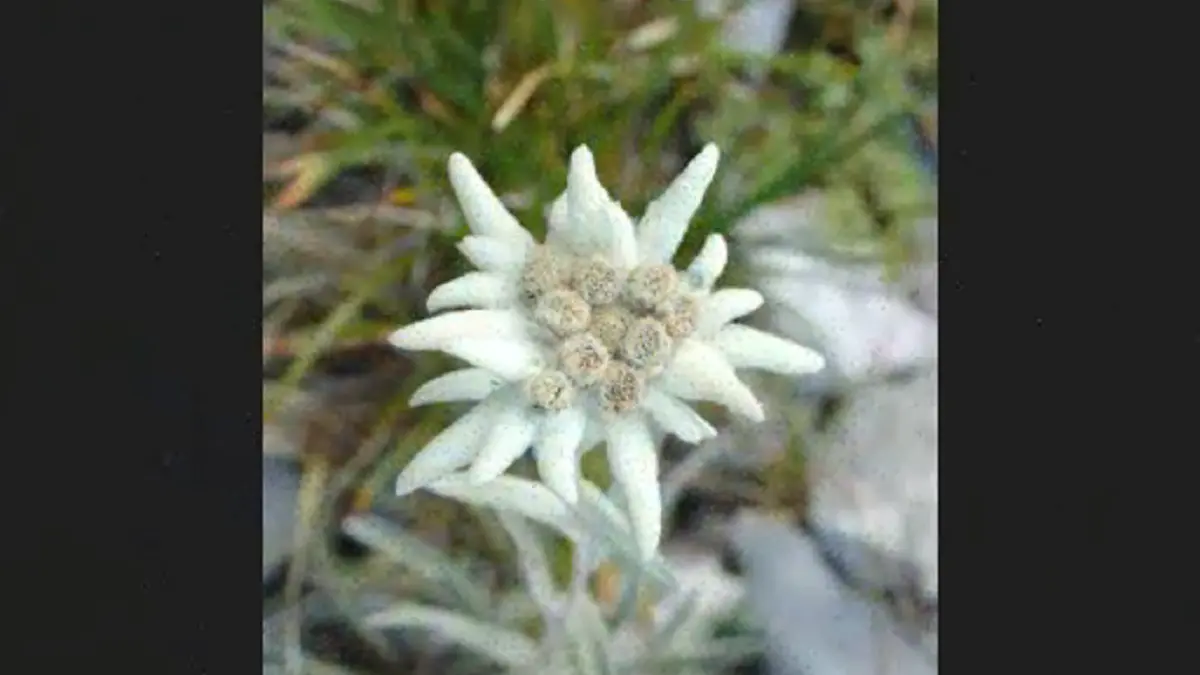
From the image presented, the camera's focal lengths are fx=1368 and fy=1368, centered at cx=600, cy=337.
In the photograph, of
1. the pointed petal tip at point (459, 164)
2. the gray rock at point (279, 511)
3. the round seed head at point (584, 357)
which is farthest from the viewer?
the gray rock at point (279, 511)

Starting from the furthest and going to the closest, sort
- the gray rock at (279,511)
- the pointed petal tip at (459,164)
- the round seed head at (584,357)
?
the gray rock at (279,511) → the pointed petal tip at (459,164) → the round seed head at (584,357)

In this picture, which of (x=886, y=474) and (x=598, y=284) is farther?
(x=886, y=474)

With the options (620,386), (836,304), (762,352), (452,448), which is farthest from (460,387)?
(836,304)

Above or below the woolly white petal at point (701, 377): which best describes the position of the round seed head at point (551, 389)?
below

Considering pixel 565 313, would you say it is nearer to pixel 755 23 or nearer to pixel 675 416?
pixel 675 416

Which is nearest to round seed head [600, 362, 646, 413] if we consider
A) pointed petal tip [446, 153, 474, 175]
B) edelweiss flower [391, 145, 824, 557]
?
edelweiss flower [391, 145, 824, 557]

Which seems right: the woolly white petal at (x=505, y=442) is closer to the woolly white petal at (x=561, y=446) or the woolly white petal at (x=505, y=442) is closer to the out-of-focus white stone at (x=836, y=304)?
the woolly white petal at (x=561, y=446)

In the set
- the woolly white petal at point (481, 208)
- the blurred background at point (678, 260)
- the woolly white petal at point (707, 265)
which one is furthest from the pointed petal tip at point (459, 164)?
the woolly white petal at point (707, 265)
